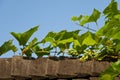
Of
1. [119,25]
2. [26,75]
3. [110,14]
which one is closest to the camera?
[119,25]

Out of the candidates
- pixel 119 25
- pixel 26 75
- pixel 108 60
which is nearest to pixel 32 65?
pixel 26 75

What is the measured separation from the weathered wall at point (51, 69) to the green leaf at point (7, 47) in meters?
0.21

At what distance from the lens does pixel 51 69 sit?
202 cm

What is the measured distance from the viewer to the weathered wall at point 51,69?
1.98 meters

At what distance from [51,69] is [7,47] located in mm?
490

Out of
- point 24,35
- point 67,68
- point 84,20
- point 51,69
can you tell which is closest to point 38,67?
point 51,69

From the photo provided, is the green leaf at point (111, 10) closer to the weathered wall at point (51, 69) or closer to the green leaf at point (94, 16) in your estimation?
the green leaf at point (94, 16)

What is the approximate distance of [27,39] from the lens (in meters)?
2.28

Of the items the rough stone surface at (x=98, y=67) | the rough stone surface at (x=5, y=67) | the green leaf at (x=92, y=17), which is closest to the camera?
the rough stone surface at (x=98, y=67)

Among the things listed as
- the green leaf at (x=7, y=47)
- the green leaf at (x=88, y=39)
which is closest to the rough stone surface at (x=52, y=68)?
the green leaf at (x=88, y=39)

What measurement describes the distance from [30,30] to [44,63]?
0.33 metres

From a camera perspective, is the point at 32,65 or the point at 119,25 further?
the point at 32,65

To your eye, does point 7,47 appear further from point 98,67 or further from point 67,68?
point 98,67

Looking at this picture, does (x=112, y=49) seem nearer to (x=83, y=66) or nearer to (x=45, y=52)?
(x=83, y=66)
